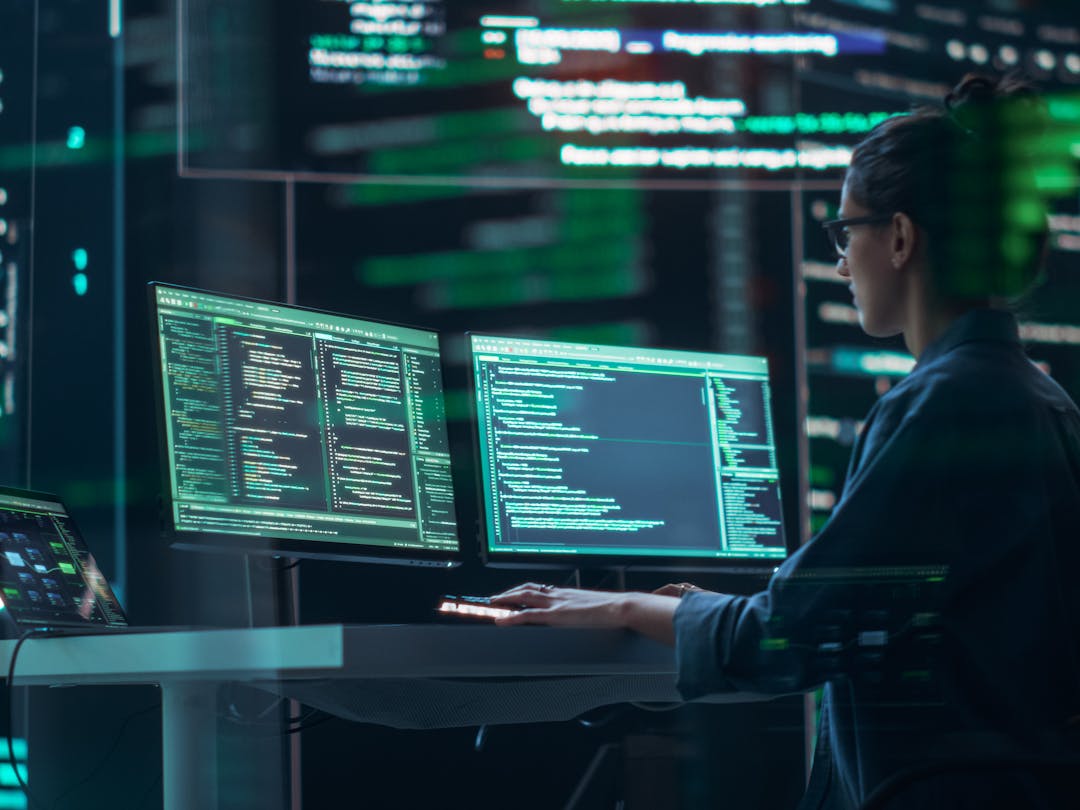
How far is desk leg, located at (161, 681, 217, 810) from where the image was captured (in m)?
1.50

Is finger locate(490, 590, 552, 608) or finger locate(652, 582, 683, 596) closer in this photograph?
finger locate(490, 590, 552, 608)

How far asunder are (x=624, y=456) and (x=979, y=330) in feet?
2.67

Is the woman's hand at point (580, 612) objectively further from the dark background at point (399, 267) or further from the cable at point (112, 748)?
the cable at point (112, 748)

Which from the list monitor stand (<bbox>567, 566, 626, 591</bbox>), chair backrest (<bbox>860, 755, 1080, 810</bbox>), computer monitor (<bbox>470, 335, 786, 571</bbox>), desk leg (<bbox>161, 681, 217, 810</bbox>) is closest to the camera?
chair backrest (<bbox>860, 755, 1080, 810</bbox>)

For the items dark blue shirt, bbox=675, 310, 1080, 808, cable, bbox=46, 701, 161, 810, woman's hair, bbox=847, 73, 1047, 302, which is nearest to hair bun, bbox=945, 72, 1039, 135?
woman's hair, bbox=847, 73, 1047, 302

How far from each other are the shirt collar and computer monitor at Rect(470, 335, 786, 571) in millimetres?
764

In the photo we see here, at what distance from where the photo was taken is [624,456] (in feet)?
6.66

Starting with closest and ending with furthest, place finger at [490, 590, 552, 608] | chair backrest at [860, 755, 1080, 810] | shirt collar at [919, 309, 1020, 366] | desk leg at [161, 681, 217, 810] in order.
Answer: chair backrest at [860, 755, 1080, 810] → shirt collar at [919, 309, 1020, 366] → finger at [490, 590, 552, 608] → desk leg at [161, 681, 217, 810]

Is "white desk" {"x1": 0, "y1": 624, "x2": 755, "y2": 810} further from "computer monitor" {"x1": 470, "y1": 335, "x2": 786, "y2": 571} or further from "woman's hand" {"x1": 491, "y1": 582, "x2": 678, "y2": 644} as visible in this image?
"computer monitor" {"x1": 470, "y1": 335, "x2": 786, "y2": 571}

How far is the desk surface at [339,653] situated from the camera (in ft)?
3.68

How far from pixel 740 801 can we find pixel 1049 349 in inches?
46.7

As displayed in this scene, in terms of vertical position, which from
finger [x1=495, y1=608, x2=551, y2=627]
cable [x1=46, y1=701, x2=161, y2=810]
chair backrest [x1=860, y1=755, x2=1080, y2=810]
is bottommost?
cable [x1=46, y1=701, x2=161, y2=810]

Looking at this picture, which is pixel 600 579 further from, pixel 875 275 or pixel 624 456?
pixel 875 275

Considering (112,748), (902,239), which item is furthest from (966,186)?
(112,748)
